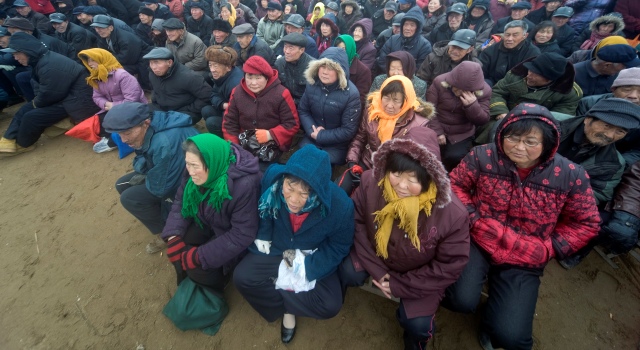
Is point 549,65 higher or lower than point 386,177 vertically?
higher

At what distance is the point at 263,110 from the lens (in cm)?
400

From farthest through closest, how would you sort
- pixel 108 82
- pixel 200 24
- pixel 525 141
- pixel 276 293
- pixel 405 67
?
Result: pixel 200 24 < pixel 108 82 < pixel 405 67 < pixel 276 293 < pixel 525 141

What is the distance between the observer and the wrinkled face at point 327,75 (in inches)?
149

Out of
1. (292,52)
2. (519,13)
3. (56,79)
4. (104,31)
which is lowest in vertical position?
(56,79)

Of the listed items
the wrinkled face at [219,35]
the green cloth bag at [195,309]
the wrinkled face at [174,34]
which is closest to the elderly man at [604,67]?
the green cloth bag at [195,309]

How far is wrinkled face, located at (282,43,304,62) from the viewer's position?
188 inches

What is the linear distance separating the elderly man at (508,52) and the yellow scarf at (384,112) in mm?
2889

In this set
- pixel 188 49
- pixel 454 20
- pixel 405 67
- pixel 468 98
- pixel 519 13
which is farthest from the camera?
pixel 454 20

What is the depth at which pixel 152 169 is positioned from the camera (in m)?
3.07

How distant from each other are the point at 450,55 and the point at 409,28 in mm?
1518

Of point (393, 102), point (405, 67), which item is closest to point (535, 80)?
point (405, 67)

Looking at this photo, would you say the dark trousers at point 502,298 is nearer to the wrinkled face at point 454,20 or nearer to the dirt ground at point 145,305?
the dirt ground at point 145,305

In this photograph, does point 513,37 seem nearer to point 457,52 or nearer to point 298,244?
point 457,52

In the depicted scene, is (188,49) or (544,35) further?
(188,49)
